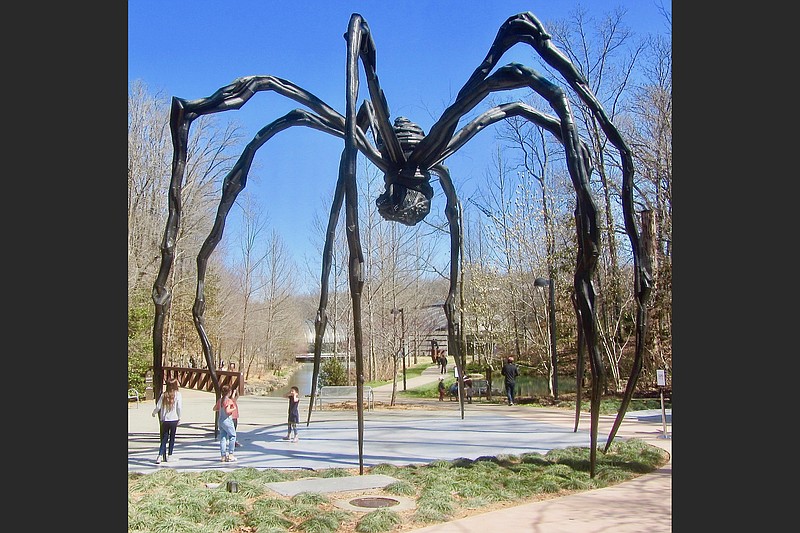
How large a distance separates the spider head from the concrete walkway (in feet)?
8.82

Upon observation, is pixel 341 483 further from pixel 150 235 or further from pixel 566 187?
pixel 150 235

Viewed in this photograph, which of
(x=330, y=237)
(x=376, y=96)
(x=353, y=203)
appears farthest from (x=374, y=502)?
(x=376, y=96)

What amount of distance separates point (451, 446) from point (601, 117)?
4600 millimetres

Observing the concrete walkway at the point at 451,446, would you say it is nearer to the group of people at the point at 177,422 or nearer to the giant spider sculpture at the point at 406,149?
the group of people at the point at 177,422

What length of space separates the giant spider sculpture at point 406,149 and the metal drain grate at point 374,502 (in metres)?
0.31

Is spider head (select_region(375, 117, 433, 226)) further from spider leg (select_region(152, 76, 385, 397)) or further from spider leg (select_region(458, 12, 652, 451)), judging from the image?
spider leg (select_region(458, 12, 652, 451))

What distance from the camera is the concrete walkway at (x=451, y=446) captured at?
15.6 ft

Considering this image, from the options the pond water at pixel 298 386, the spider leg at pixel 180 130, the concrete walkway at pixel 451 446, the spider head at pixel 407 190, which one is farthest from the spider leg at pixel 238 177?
the pond water at pixel 298 386

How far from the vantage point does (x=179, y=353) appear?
27406mm

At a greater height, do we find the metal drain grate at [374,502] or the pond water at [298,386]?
the metal drain grate at [374,502]

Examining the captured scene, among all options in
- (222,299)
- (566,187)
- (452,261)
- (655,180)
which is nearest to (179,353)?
(222,299)

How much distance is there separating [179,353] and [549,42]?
24.9 metres

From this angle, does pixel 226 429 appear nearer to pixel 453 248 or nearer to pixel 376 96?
pixel 453 248

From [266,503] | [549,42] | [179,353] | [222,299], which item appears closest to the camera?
[266,503]
